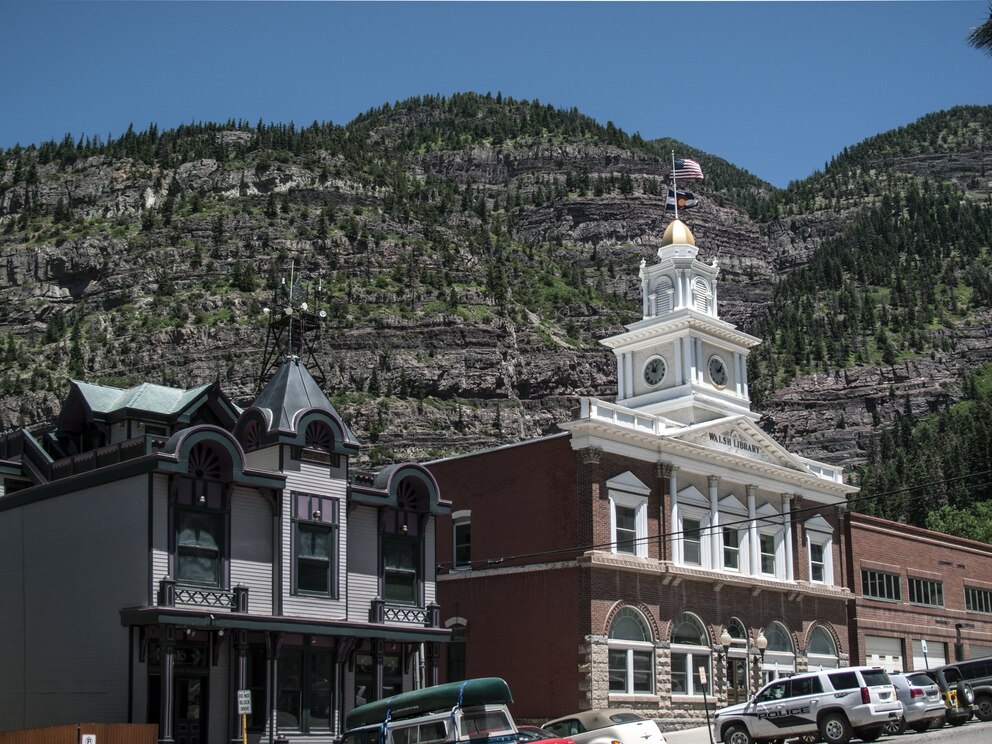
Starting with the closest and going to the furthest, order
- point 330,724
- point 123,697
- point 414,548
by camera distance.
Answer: point 123,697 → point 330,724 → point 414,548

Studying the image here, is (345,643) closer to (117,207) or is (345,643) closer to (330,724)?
(330,724)

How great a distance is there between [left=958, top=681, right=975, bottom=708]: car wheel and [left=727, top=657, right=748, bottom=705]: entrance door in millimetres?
11214

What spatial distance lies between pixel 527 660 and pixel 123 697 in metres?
18.2

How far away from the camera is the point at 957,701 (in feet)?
129

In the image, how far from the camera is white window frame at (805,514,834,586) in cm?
5834

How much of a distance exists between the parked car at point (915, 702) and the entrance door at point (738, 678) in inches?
550

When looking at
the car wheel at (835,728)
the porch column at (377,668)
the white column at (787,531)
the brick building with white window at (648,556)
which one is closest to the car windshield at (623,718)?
the car wheel at (835,728)

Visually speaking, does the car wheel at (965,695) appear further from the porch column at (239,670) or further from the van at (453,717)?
the porch column at (239,670)

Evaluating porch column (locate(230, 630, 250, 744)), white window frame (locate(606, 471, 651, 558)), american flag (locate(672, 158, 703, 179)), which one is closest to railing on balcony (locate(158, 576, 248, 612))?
porch column (locate(230, 630, 250, 744))

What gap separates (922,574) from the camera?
6481 centimetres

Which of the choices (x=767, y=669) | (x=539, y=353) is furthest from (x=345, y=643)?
(x=539, y=353)

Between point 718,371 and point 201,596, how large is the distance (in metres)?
31.8

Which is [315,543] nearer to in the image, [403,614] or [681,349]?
[403,614]

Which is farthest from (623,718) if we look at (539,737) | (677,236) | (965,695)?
(677,236)
